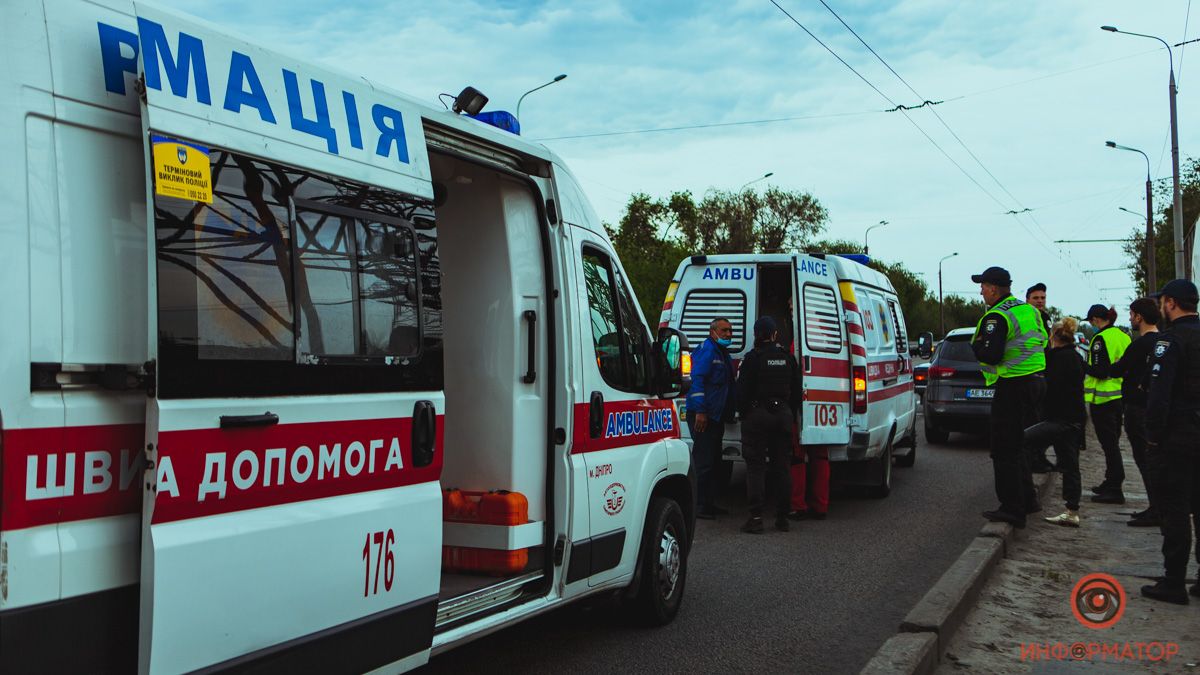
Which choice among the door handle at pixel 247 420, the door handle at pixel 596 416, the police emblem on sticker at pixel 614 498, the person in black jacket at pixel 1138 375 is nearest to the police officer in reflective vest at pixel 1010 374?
the person in black jacket at pixel 1138 375

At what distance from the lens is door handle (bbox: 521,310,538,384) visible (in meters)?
5.03

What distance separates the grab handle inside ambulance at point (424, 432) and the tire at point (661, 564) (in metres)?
2.07

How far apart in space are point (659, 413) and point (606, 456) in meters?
0.73

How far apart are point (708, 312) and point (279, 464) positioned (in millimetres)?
7173

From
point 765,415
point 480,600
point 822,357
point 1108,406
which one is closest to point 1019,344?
point 822,357

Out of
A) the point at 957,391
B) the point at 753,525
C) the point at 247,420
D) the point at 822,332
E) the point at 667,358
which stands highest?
the point at 822,332

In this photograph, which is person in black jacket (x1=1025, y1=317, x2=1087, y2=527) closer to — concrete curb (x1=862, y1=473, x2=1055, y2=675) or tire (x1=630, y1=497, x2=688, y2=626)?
concrete curb (x1=862, y1=473, x2=1055, y2=675)

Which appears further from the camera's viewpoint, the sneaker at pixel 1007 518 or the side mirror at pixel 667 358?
the sneaker at pixel 1007 518

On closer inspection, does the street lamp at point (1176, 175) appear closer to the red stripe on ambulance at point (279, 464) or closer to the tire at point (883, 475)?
the tire at point (883, 475)

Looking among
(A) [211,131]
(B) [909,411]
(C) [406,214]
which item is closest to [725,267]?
(B) [909,411]

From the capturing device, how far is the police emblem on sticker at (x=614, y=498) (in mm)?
5262

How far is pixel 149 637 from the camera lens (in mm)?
2836

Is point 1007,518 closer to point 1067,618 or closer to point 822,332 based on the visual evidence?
point 822,332

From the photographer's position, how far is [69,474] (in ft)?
8.90
